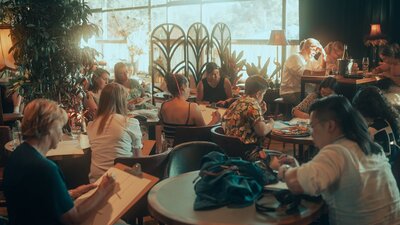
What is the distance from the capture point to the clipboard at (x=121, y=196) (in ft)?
6.81

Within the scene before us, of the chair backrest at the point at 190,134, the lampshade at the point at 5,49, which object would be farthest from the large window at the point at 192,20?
the chair backrest at the point at 190,134

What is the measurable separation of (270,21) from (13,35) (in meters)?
5.13

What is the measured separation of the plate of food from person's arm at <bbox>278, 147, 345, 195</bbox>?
174cm

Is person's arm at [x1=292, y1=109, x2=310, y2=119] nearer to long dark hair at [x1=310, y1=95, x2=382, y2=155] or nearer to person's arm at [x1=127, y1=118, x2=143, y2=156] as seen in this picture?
person's arm at [x1=127, y1=118, x2=143, y2=156]

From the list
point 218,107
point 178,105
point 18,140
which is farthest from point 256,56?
point 18,140

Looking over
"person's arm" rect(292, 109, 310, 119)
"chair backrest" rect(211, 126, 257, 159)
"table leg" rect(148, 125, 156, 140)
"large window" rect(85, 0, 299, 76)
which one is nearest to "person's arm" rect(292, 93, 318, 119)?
"person's arm" rect(292, 109, 310, 119)

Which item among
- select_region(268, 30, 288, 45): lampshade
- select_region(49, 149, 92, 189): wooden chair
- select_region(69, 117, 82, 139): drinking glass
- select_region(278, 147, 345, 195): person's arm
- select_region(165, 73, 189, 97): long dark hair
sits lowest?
select_region(49, 149, 92, 189): wooden chair

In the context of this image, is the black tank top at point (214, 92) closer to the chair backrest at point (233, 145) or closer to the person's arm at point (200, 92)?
the person's arm at point (200, 92)

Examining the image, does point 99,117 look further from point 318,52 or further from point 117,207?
point 318,52

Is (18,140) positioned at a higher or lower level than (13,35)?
lower

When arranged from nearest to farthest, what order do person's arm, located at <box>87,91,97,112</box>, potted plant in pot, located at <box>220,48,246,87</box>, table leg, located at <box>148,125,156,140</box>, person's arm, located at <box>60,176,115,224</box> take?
1. person's arm, located at <box>60,176,115,224</box>
2. table leg, located at <box>148,125,156,140</box>
3. person's arm, located at <box>87,91,97,112</box>
4. potted plant in pot, located at <box>220,48,246,87</box>

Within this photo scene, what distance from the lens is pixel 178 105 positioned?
163 inches

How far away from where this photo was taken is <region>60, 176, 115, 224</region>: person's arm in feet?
6.54

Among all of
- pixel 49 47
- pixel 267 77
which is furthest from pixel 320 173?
pixel 267 77
